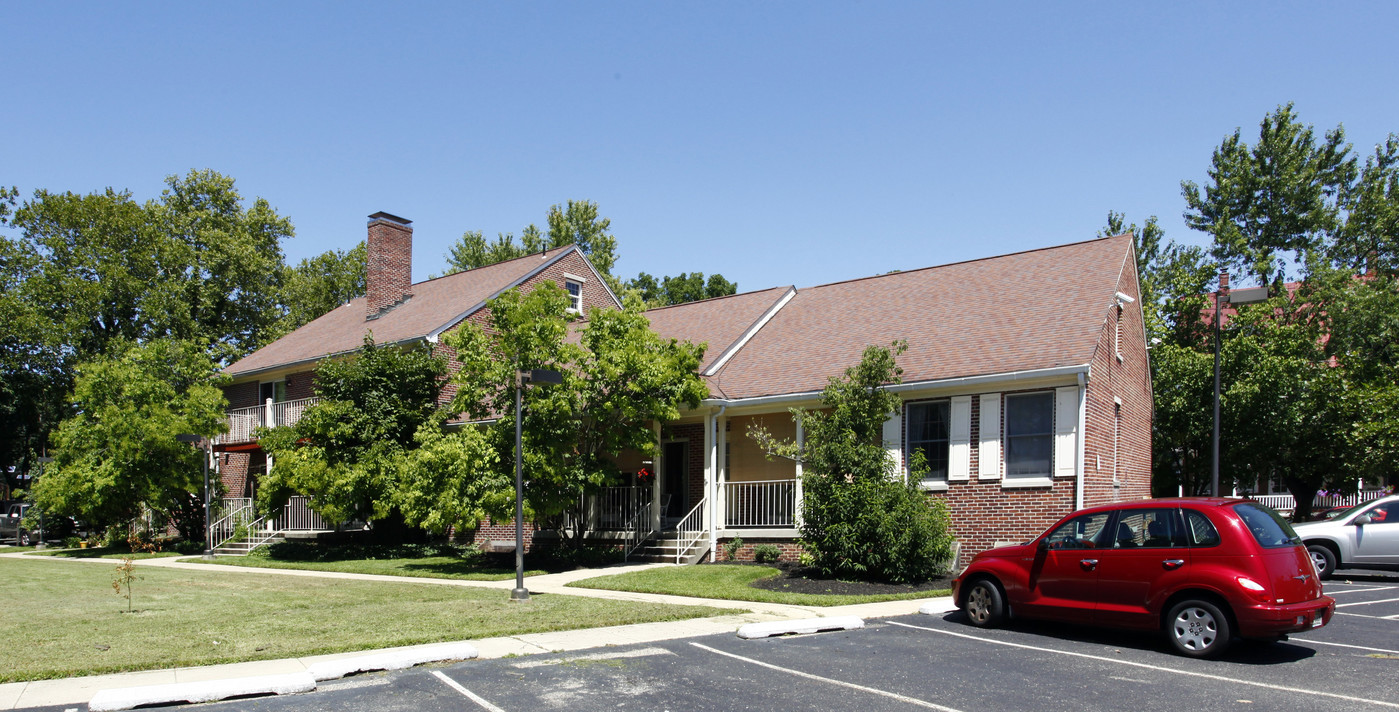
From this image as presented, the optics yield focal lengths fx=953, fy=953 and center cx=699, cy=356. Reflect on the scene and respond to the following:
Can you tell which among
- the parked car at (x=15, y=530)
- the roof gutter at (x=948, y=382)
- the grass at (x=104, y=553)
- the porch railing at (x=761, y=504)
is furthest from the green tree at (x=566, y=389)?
the parked car at (x=15, y=530)

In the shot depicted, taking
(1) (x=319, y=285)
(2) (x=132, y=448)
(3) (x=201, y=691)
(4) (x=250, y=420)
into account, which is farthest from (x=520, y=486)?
(1) (x=319, y=285)

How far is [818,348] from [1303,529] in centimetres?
932

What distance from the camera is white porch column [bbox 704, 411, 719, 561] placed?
734 inches

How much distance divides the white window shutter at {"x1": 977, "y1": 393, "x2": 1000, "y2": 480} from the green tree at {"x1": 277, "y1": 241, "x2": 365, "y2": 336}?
128 ft

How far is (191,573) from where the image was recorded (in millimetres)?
18406

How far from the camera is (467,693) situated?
24.1 feet

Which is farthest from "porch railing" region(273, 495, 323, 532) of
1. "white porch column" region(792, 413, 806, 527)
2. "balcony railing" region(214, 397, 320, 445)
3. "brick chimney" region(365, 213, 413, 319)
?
"white porch column" region(792, 413, 806, 527)

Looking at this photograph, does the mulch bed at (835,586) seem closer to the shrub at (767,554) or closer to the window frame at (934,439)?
the shrub at (767,554)

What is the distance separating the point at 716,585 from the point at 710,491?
4.42 meters

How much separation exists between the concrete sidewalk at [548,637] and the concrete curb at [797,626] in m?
0.46

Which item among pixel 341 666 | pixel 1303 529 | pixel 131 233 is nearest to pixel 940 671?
pixel 341 666

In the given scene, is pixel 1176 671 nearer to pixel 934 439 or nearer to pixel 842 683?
pixel 842 683

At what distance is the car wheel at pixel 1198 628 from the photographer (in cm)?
861

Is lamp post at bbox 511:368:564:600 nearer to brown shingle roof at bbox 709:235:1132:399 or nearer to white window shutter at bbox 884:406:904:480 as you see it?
brown shingle roof at bbox 709:235:1132:399
